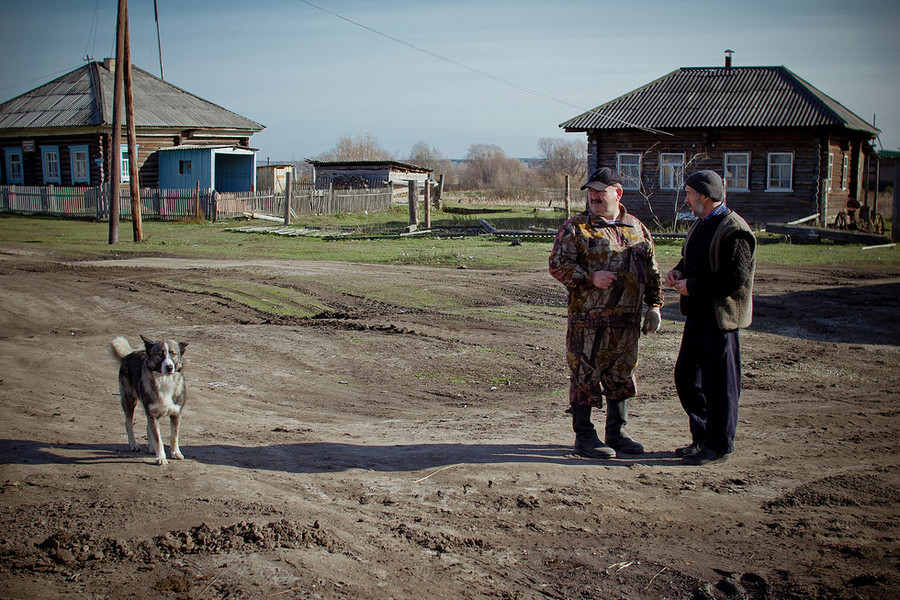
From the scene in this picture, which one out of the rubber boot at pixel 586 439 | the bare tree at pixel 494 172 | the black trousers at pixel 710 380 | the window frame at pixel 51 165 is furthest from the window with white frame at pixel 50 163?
the bare tree at pixel 494 172

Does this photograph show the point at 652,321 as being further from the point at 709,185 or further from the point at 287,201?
the point at 287,201

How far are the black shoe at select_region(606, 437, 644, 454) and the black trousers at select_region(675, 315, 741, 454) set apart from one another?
0.40 meters

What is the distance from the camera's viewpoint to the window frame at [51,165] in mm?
35250

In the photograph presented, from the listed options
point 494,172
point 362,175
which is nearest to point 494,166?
point 494,172

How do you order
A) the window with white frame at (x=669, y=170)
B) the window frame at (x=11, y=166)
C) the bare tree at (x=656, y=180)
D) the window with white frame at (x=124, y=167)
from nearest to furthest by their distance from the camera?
the bare tree at (x=656, y=180) < the window with white frame at (x=669, y=170) < the window with white frame at (x=124, y=167) < the window frame at (x=11, y=166)

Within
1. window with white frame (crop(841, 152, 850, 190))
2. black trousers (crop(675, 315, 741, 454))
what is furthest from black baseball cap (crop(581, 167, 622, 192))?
window with white frame (crop(841, 152, 850, 190))

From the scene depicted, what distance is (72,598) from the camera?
3139 millimetres

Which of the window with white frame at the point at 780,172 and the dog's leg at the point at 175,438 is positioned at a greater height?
the window with white frame at the point at 780,172

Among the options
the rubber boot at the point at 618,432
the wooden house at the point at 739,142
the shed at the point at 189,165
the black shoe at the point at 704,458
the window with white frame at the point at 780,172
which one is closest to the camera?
the black shoe at the point at 704,458

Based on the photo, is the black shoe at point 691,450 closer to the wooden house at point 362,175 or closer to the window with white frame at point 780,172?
the window with white frame at point 780,172

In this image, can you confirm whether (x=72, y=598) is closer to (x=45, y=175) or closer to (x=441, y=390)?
(x=441, y=390)

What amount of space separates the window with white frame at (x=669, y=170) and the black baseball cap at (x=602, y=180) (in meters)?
24.9

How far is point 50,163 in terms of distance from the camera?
35656 mm

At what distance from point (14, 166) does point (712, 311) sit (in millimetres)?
40442
